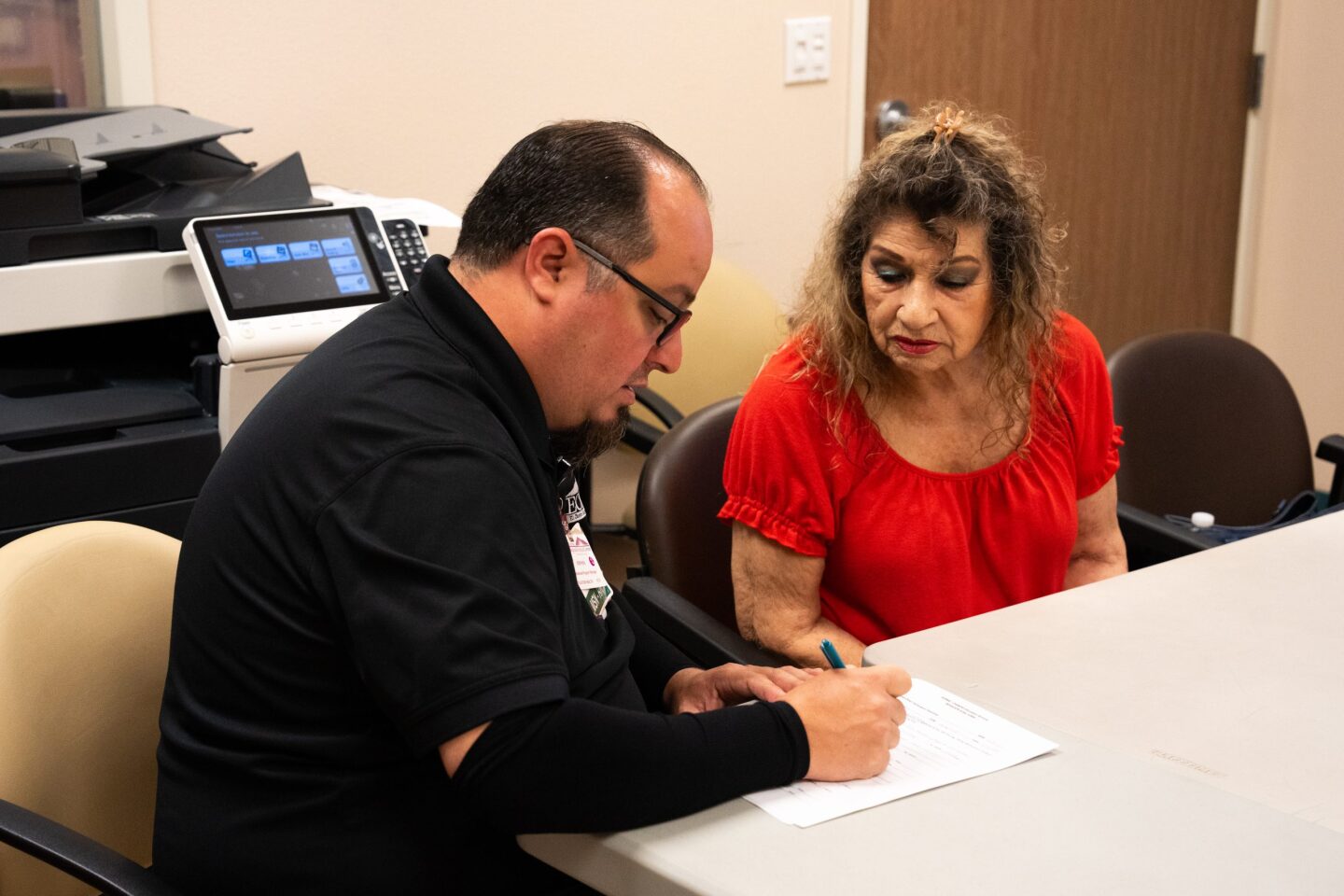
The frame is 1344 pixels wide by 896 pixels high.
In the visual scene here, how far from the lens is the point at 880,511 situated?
176 centimetres

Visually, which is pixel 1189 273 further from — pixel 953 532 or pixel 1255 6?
pixel 953 532

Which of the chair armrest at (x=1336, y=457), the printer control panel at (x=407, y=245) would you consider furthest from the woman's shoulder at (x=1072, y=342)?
the printer control panel at (x=407, y=245)

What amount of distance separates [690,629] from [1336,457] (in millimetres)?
1435

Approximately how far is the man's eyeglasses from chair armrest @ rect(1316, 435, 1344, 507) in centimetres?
168

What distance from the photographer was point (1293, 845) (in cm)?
107

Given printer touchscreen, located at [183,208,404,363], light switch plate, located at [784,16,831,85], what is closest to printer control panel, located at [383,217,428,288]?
printer touchscreen, located at [183,208,404,363]

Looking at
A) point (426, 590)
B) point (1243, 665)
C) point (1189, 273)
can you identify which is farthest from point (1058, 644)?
point (1189, 273)

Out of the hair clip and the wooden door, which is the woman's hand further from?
the wooden door

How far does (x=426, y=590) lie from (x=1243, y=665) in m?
0.84

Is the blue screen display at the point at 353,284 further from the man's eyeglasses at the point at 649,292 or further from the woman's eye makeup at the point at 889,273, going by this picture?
the man's eyeglasses at the point at 649,292

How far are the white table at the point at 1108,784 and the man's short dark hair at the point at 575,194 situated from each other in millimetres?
487

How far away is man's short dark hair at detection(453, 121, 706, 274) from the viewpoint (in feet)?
3.97

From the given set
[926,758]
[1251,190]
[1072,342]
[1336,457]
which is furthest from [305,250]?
[1251,190]

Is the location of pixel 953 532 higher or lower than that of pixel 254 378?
lower
